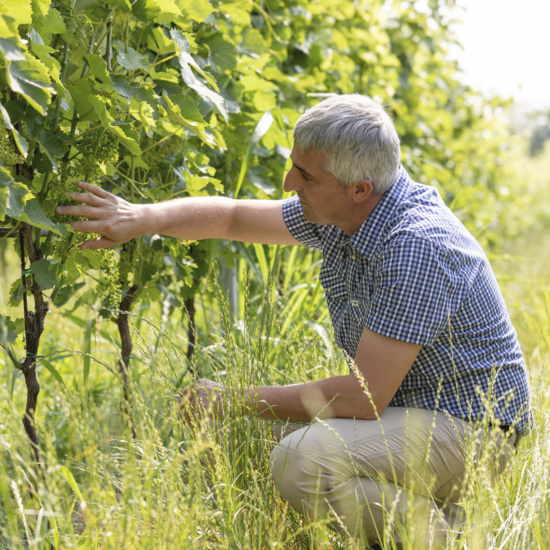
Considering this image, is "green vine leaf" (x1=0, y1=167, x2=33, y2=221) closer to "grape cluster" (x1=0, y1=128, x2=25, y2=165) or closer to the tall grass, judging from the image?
"grape cluster" (x1=0, y1=128, x2=25, y2=165)

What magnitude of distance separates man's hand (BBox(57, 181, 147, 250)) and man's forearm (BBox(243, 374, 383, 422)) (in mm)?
575

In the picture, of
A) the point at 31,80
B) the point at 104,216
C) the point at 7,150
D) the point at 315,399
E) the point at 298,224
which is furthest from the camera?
the point at 298,224

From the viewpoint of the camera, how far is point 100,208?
1.69 metres

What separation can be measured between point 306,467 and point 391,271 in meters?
0.61

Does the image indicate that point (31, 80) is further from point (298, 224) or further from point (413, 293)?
point (298, 224)

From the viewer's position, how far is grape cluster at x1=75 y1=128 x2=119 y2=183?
1646 millimetres

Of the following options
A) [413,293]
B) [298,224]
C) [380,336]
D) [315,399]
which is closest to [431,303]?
[413,293]

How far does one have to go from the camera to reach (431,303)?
1.75 m

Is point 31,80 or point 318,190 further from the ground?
point 31,80

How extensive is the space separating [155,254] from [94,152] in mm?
558

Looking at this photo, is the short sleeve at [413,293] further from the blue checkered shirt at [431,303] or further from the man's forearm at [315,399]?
the man's forearm at [315,399]

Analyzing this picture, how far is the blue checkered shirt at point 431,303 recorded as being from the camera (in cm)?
175

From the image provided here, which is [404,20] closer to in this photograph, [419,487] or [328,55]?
[328,55]

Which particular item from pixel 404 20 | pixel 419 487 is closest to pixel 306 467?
pixel 419 487
